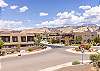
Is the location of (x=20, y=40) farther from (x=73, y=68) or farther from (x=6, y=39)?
(x=73, y=68)

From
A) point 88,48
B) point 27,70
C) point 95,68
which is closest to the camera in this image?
point 95,68

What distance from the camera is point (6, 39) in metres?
90.3

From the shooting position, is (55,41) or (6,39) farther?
(55,41)

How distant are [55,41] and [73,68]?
70857 millimetres

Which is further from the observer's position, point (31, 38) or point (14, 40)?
point (31, 38)

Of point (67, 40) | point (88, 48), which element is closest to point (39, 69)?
point (88, 48)

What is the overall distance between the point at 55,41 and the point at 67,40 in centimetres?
833

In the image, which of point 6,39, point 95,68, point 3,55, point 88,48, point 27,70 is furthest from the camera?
point 6,39

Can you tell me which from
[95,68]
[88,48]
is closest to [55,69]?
[95,68]

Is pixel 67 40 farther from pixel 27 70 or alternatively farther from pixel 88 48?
pixel 27 70

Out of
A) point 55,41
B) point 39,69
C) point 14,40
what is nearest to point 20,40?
point 14,40

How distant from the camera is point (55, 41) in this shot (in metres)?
98.5

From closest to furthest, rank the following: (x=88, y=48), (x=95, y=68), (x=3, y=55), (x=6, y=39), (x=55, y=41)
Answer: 1. (x=95, y=68)
2. (x=3, y=55)
3. (x=88, y=48)
4. (x=6, y=39)
5. (x=55, y=41)

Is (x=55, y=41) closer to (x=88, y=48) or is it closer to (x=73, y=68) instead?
(x=88, y=48)
